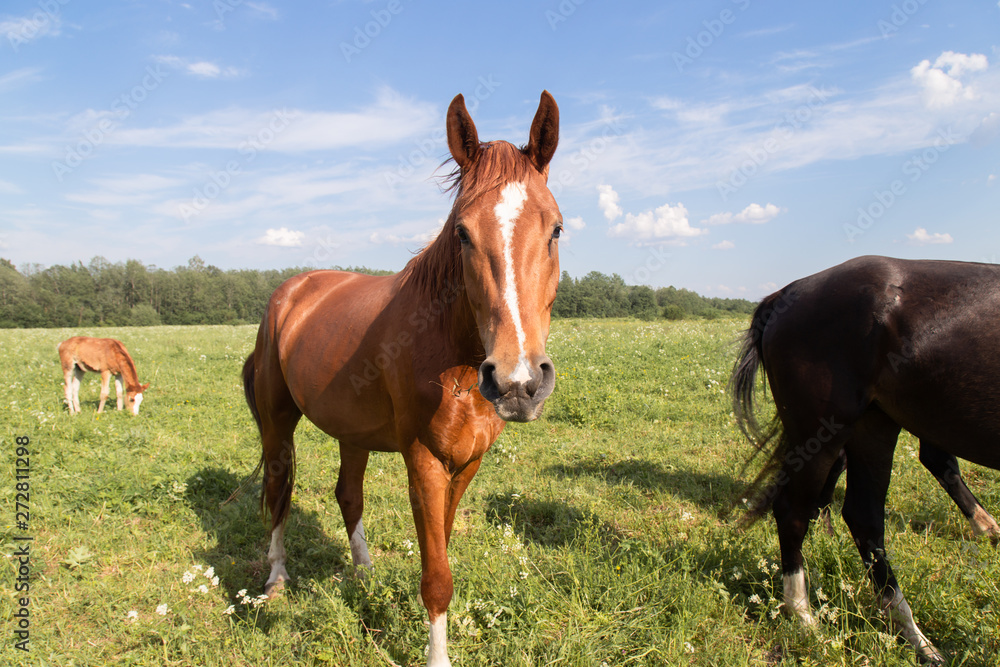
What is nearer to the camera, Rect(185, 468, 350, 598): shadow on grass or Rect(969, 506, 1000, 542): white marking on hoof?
Rect(969, 506, 1000, 542): white marking on hoof

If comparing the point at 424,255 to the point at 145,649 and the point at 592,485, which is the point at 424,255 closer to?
the point at 145,649

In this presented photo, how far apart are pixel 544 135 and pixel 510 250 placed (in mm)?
778

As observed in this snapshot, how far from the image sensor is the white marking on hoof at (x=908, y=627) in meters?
2.59

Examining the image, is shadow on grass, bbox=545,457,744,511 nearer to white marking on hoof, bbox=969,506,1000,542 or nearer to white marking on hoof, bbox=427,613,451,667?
white marking on hoof, bbox=969,506,1000,542

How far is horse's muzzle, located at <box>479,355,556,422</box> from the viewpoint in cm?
158

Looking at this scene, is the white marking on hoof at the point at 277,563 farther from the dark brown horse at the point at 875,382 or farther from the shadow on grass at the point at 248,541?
the dark brown horse at the point at 875,382

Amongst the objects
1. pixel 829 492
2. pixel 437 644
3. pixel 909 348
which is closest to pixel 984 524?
pixel 829 492

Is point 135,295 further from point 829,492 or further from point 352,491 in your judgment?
point 829,492

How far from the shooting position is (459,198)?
6.97 ft

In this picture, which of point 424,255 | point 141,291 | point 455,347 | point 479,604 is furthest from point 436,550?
point 141,291

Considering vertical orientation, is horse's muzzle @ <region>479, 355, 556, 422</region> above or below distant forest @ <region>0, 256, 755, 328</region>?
below

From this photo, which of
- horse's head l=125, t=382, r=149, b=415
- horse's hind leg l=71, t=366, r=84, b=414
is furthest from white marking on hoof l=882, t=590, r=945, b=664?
horse's hind leg l=71, t=366, r=84, b=414

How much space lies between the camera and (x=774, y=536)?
3.71 metres

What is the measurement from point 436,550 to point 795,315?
277 centimetres
